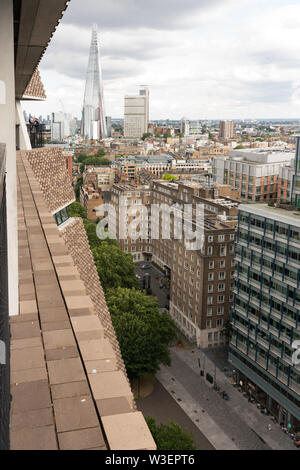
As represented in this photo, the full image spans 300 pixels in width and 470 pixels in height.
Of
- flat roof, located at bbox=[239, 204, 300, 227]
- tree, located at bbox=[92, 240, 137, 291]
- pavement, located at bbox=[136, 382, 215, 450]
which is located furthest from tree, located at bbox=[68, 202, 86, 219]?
flat roof, located at bbox=[239, 204, 300, 227]

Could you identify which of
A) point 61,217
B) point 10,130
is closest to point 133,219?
point 61,217

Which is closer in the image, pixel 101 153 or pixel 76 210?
pixel 76 210

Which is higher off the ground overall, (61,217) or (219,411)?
(61,217)

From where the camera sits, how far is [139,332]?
32031 mm

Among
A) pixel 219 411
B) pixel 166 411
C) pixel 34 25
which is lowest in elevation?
pixel 219 411

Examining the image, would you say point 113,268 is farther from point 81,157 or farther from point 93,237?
point 81,157

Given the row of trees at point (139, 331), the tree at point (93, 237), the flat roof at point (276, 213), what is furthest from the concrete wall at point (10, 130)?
the tree at point (93, 237)

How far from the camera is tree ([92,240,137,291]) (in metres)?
40.9

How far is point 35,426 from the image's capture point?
15.2 feet

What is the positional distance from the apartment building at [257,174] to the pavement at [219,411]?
4802 centimetres

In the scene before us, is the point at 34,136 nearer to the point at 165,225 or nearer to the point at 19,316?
the point at 19,316

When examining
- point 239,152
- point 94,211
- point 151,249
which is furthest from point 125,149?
point 151,249

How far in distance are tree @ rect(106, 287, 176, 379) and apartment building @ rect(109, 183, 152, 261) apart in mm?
27016

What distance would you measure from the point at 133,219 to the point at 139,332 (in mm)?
31385
